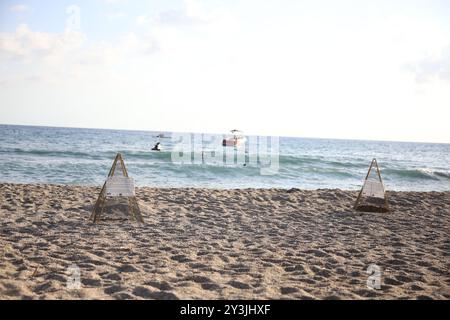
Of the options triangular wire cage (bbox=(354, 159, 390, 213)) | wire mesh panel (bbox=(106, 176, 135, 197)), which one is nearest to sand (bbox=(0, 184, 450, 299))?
triangular wire cage (bbox=(354, 159, 390, 213))

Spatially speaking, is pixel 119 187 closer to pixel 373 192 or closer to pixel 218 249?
pixel 218 249

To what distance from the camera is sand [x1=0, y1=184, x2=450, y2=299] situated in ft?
13.0

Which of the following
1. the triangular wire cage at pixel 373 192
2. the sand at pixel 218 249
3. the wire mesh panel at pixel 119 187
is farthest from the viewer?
the triangular wire cage at pixel 373 192

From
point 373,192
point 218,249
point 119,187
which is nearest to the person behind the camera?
point 218,249

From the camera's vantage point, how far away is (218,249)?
5422 mm

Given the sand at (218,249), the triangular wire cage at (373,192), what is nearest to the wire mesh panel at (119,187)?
the sand at (218,249)

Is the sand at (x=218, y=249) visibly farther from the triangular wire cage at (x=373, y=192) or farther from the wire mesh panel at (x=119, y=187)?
the wire mesh panel at (x=119, y=187)

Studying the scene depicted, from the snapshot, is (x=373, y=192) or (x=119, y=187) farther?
(x=373, y=192)

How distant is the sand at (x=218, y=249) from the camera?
3971mm

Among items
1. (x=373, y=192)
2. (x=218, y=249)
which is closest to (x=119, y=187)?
(x=218, y=249)

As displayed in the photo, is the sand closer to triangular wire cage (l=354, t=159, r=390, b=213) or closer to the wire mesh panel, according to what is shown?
triangular wire cage (l=354, t=159, r=390, b=213)

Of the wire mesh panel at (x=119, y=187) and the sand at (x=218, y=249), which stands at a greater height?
the wire mesh panel at (x=119, y=187)

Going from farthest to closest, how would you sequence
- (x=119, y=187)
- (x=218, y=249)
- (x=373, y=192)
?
(x=373, y=192)
(x=119, y=187)
(x=218, y=249)
